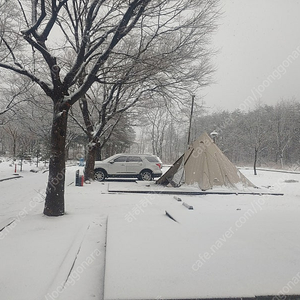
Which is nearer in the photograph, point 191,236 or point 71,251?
point 71,251

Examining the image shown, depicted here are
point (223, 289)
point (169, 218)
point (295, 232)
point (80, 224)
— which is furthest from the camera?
point (169, 218)

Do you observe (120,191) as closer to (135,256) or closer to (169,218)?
(169,218)

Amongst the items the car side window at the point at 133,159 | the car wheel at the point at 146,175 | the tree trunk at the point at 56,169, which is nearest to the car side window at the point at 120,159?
the car side window at the point at 133,159

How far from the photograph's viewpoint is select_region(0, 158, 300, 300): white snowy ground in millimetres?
3047

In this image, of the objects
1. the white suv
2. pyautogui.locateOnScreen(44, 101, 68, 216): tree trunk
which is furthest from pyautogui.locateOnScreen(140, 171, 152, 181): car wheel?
pyautogui.locateOnScreen(44, 101, 68, 216): tree trunk

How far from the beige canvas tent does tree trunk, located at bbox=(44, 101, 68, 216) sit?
6.93 m

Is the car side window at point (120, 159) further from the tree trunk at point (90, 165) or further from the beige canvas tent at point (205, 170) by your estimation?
the beige canvas tent at point (205, 170)

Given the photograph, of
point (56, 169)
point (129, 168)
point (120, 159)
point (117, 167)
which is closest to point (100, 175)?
point (117, 167)

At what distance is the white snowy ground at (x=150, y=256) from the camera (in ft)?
10.00

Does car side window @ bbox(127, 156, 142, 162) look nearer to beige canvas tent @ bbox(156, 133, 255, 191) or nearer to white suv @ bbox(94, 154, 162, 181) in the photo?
white suv @ bbox(94, 154, 162, 181)

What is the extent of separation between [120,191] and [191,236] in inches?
263

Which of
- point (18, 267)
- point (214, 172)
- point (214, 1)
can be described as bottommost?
point (18, 267)

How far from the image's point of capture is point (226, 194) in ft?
37.2

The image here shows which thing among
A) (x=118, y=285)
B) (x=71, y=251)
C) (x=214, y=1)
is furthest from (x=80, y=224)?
(x=214, y=1)
